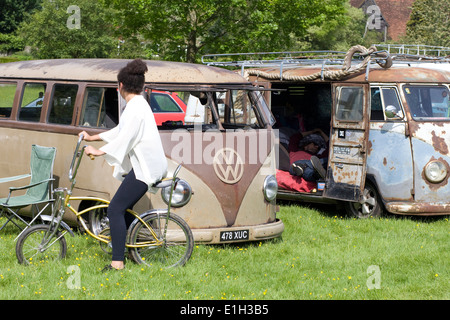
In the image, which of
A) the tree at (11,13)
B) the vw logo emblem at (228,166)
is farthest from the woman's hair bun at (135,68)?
the tree at (11,13)

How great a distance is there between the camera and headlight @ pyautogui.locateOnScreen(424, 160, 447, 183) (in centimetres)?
1018

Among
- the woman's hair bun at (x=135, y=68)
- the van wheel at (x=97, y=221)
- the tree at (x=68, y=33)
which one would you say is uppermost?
the tree at (x=68, y=33)

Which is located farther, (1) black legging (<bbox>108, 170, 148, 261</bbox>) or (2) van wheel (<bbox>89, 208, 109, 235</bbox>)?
(2) van wheel (<bbox>89, 208, 109, 235</bbox>)

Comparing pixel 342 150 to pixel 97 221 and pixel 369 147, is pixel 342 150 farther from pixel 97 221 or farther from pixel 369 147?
pixel 97 221

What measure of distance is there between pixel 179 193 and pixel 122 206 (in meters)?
1.11

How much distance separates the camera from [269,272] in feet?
24.1

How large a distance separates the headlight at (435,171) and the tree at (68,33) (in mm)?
37170

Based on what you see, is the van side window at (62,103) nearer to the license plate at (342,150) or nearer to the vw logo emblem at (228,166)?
the vw logo emblem at (228,166)

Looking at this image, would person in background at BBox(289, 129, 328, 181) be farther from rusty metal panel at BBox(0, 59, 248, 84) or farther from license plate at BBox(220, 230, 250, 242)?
license plate at BBox(220, 230, 250, 242)

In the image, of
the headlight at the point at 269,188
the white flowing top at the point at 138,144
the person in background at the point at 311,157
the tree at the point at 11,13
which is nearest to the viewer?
the white flowing top at the point at 138,144

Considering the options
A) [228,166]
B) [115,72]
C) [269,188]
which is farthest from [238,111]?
[115,72]

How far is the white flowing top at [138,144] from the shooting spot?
21.6ft

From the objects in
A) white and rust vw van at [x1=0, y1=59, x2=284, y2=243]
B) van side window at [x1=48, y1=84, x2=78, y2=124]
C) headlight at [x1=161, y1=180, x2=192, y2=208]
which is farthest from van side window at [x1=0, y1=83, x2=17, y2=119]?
headlight at [x1=161, y1=180, x2=192, y2=208]

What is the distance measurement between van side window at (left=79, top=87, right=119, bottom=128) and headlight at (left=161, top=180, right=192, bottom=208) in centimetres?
108
